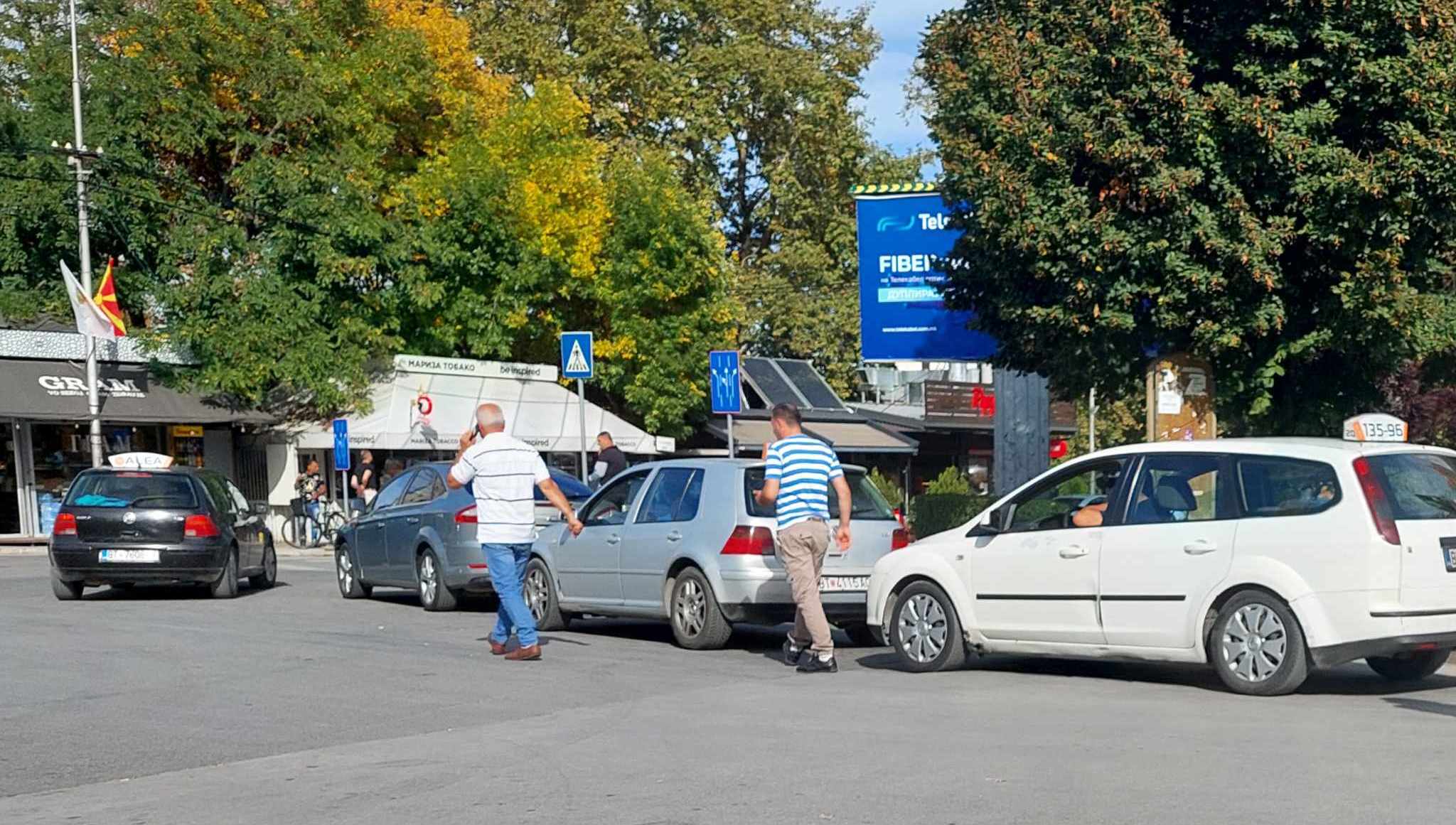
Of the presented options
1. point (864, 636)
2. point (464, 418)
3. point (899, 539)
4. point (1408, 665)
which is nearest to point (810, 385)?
point (464, 418)

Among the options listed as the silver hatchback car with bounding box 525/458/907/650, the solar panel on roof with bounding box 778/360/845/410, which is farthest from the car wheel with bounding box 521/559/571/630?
the solar panel on roof with bounding box 778/360/845/410

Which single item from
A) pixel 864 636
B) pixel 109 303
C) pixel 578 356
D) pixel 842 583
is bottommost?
pixel 864 636

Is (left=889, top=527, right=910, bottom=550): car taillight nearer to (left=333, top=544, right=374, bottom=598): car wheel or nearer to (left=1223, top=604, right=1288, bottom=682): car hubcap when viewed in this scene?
(left=1223, top=604, right=1288, bottom=682): car hubcap

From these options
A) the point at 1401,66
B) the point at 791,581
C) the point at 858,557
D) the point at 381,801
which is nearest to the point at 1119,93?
the point at 1401,66

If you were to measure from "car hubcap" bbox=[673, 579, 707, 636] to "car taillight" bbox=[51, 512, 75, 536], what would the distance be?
7950mm

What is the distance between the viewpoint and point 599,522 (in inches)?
614

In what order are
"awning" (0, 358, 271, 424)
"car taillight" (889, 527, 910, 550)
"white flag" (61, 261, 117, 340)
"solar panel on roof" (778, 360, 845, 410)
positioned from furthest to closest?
"solar panel on roof" (778, 360, 845, 410), "white flag" (61, 261, 117, 340), "awning" (0, 358, 271, 424), "car taillight" (889, 527, 910, 550)

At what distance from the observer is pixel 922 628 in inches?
503

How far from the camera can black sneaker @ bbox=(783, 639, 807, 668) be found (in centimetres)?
1295

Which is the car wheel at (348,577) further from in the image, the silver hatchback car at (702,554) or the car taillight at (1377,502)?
the car taillight at (1377,502)

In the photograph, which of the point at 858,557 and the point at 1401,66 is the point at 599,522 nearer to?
the point at 858,557

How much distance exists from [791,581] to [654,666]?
132 cm

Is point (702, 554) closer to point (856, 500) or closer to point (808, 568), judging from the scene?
point (856, 500)

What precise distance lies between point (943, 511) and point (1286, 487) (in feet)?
56.7
